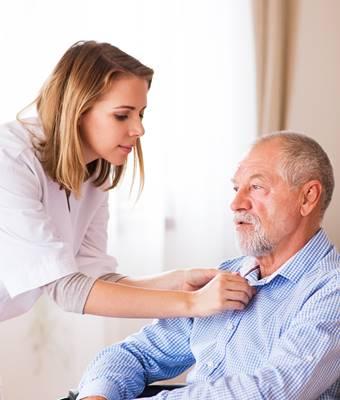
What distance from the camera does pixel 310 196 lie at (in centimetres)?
193

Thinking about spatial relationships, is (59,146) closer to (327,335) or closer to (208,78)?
(327,335)

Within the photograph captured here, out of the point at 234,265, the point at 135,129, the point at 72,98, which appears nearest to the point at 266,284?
the point at 234,265

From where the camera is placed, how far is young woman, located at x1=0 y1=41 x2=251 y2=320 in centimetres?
183

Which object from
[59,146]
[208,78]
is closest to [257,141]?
[59,146]

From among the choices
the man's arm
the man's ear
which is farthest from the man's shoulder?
the man's arm

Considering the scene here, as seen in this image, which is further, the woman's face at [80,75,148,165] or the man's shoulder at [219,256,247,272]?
the man's shoulder at [219,256,247,272]

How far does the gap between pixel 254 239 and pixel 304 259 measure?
0.13m

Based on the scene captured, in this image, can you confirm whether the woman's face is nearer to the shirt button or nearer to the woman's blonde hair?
the woman's blonde hair

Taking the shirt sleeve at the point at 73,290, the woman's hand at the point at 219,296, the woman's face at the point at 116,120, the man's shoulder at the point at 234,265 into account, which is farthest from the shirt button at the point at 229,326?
the woman's face at the point at 116,120

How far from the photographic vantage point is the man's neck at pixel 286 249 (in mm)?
1977

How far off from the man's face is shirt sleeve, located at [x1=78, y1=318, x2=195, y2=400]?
1.02 feet

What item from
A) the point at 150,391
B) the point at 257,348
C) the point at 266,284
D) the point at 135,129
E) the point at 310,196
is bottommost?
the point at 150,391

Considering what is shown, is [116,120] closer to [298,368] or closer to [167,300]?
[167,300]

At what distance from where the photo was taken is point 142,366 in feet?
6.77
